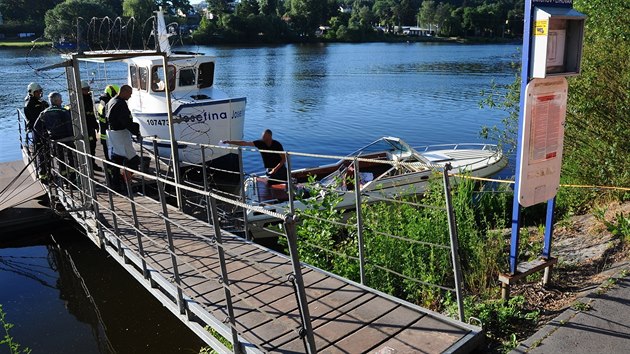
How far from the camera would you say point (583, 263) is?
476 centimetres

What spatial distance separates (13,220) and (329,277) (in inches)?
271

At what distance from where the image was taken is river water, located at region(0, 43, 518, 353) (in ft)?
22.8

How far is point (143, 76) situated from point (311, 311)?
11091 millimetres

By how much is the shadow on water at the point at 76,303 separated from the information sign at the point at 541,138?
434 centimetres

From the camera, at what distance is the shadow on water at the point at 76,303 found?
21.8ft

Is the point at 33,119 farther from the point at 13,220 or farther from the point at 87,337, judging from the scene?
the point at 87,337

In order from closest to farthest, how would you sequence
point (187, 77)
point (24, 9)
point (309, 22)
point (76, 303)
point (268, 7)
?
point (76, 303), point (187, 77), point (309, 22), point (24, 9), point (268, 7)

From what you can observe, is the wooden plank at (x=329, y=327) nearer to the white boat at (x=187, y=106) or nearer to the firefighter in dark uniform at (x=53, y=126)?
the firefighter in dark uniform at (x=53, y=126)

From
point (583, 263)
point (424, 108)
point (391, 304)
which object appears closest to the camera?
point (391, 304)

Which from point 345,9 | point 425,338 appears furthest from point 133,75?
point 345,9

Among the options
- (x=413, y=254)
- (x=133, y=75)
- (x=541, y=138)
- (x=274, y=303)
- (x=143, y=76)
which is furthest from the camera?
(x=133, y=75)

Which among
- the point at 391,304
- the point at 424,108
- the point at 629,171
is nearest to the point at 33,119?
the point at 391,304

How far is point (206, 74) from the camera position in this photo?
14.0m

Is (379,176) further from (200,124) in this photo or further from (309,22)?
(309,22)
